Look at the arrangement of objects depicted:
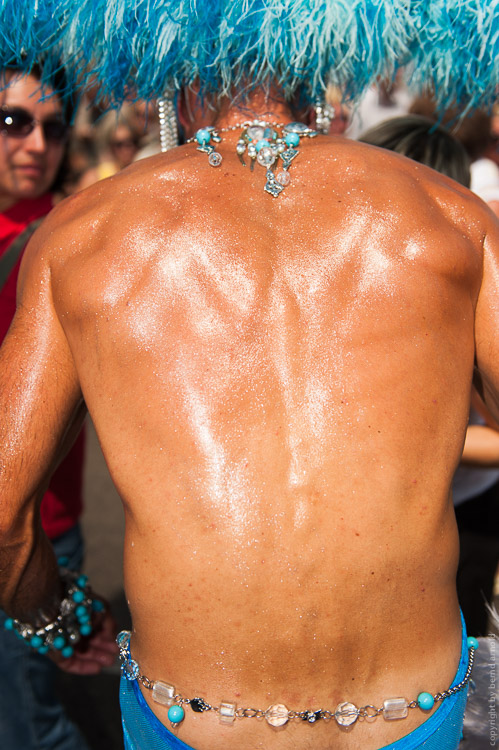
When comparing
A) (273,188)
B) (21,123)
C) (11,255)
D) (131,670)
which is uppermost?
(273,188)

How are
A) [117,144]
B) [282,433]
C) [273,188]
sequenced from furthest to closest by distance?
[117,144] < [273,188] < [282,433]

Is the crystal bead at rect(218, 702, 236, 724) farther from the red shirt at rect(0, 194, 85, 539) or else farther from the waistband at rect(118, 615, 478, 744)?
the red shirt at rect(0, 194, 85, 539)

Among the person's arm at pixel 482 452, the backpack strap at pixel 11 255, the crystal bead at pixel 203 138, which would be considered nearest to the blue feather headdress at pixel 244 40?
the crystal bead at pixel 203 138

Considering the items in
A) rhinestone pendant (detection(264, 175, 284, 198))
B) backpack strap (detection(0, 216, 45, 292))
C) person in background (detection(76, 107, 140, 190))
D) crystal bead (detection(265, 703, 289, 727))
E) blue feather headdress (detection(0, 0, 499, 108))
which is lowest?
person in background (detection(76, 107, 140, 190))

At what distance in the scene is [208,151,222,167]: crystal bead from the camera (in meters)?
1.35

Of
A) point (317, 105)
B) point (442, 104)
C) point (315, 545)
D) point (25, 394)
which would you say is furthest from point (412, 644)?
point (442, 104)

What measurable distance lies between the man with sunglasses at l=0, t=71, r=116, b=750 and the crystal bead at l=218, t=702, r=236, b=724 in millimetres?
767

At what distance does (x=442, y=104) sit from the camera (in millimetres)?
1803

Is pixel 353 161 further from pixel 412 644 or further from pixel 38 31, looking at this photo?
pixel 412 644

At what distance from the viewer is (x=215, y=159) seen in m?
1.35

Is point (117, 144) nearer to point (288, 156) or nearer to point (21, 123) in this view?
point (21, 123)

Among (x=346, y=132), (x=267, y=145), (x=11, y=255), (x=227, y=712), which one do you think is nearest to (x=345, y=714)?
(x=227, y=712)

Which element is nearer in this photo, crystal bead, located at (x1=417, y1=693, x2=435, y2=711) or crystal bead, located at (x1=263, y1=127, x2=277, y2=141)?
crystal bead, located at (x1=417, y1=693, x2=435, y2=711)

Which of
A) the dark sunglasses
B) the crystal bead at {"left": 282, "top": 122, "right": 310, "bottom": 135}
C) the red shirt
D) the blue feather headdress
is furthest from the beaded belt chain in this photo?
the dark sunglasses
